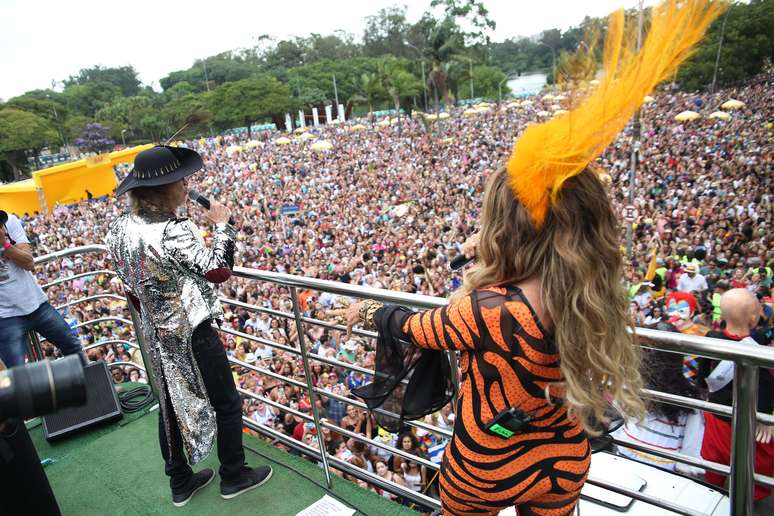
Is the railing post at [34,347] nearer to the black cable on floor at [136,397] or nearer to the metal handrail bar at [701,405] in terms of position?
the black cable on floor at [136,397]

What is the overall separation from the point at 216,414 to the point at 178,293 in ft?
2.18

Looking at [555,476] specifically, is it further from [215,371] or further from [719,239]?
[719,239]

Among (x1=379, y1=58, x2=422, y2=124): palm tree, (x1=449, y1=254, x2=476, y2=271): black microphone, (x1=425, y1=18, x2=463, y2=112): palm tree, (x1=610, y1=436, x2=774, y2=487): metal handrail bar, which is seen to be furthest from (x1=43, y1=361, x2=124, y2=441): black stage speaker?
(x1=379, y1=58, x2=422, y2=124): palm tree

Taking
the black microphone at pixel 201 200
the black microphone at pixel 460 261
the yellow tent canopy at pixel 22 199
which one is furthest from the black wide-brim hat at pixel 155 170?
the yellow tent canopy at pixel 22 199

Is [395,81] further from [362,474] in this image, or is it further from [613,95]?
[613,95]

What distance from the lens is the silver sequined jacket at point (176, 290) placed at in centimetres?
207

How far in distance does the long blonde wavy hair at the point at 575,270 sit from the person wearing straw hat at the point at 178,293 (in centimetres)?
124

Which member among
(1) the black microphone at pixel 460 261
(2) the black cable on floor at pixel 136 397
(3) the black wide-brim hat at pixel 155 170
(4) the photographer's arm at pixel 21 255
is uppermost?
(3) the black wide-brim hat at pixel 155 170

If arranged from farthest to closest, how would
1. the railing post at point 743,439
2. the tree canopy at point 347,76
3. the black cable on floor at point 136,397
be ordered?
the tree canopy at point 347,76, the black cable on floor at point 136,397, the railing post at point 743,439

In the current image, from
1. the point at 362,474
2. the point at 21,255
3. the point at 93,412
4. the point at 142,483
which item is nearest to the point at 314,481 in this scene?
the point at 362,474

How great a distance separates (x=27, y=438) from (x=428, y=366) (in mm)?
1502

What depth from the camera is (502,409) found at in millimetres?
1292

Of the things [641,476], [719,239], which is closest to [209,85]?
[719,239]

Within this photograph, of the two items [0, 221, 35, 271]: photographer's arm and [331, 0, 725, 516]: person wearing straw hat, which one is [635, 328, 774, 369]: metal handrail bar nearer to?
[331, 0, 725, 516]: person wearing straw hat
